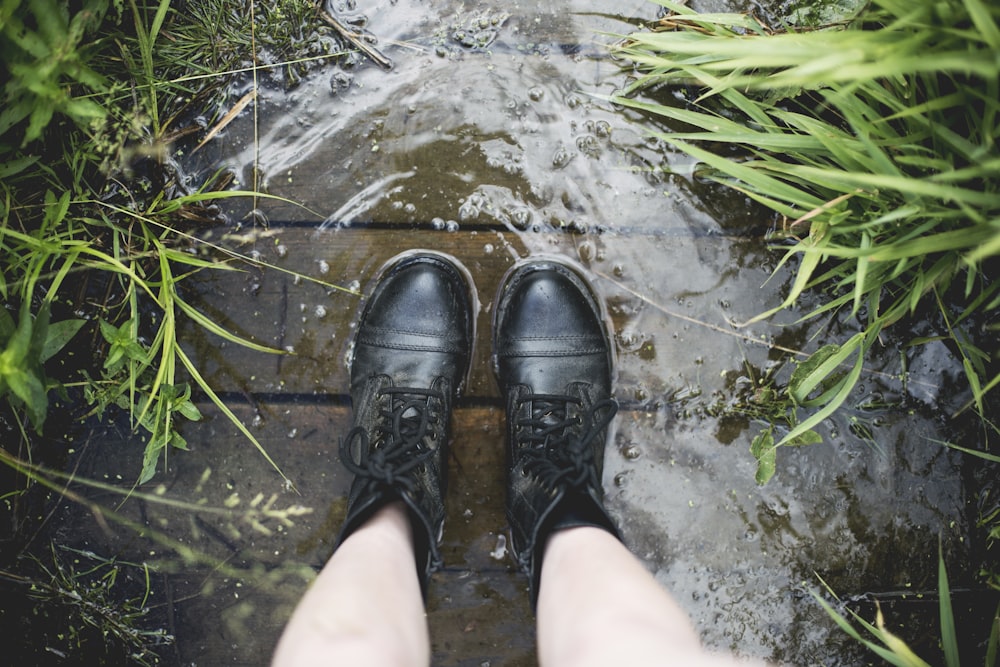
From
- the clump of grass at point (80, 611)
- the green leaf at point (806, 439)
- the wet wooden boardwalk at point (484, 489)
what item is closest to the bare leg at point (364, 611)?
the wet wooden boardwalk at point (484, 489)

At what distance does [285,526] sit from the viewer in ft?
4.68

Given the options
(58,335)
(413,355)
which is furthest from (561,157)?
(58,335)

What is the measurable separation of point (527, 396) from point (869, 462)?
0.89 metres

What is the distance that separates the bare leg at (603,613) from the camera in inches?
34.2

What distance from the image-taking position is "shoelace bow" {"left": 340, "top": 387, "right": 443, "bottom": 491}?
116 centimetres

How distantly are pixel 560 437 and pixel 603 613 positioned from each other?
0.47 metres

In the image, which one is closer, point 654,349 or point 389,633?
point 389,633

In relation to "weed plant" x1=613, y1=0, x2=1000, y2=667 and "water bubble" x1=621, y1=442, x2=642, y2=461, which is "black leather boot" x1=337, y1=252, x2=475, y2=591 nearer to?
"water bubble" x1=621, y1=442, x2=642, y2=461

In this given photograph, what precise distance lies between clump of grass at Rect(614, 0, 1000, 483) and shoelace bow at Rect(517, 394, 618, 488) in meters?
0.43

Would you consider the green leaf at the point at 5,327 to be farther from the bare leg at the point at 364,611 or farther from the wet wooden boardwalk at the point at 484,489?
the bare leg at the point at 364,611

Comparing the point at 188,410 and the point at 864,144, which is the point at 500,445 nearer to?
the point at 188,410

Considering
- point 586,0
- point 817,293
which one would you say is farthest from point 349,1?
point 817,293

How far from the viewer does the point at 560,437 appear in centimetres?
136

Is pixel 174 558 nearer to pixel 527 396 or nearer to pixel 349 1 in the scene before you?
pixel 527 396
